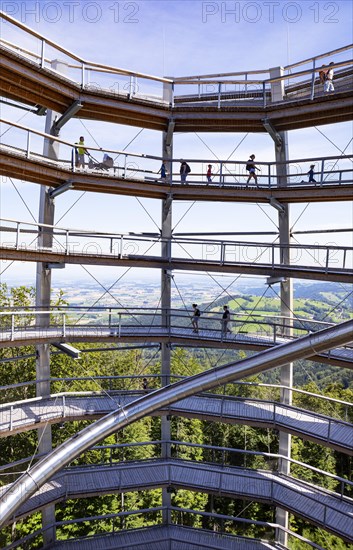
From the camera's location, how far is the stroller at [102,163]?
14.1 metres

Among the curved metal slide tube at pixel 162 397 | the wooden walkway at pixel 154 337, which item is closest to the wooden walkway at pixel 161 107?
the wooden walkway at pixel 154 337

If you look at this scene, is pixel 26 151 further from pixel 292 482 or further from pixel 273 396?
pixel 273 396

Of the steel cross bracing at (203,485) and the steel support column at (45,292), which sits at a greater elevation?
the steel support column at (45,292)

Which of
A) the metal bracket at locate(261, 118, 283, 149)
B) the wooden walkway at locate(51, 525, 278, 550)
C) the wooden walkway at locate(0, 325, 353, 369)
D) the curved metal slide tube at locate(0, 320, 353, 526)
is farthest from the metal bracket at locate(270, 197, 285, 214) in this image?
the wooden walkway at locate(51, 525, 278, 550)

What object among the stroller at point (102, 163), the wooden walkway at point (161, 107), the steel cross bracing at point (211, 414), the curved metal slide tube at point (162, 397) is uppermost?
the wooden walkway at point (161, 107)

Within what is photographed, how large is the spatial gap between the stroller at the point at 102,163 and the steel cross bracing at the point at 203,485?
31.9 ft

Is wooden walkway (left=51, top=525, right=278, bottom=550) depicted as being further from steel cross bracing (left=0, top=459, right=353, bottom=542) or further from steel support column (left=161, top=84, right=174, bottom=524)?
steel cross bracing (left=0, top=459, right=353, bottom=542)

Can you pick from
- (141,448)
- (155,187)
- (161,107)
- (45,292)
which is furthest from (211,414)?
(141,448)

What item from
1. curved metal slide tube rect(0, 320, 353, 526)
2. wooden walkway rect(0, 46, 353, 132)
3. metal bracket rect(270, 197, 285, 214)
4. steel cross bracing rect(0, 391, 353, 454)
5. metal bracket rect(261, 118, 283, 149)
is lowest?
steel cross bracing rect(0, 391, 353, 454)

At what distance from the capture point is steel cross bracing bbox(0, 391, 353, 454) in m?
12.5

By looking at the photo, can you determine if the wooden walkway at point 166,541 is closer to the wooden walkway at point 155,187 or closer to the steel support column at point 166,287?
the steel support column at point 166,287

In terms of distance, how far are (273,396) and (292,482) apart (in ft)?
42.8

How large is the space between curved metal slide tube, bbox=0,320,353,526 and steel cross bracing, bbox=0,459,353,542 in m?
4.92

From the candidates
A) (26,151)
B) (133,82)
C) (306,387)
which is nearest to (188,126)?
(133,82)
